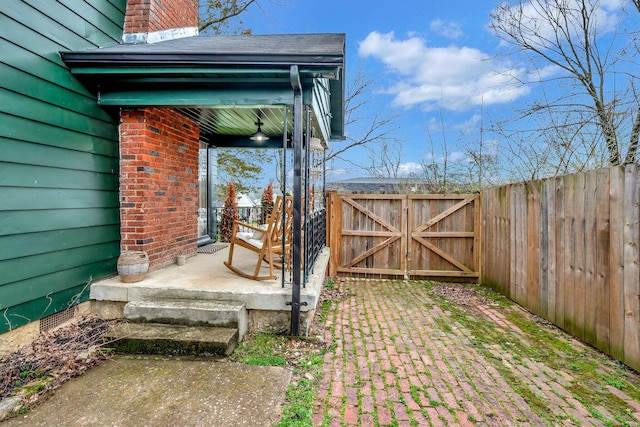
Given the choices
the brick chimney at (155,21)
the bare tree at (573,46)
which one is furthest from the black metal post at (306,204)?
the bare tree at (573,46)

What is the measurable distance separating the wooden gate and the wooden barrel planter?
11.1 ft

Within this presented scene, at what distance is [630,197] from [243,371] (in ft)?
11.5

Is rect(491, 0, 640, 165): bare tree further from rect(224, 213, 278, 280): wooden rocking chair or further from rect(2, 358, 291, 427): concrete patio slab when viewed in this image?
rect(2, 358, 291, 427): concrete patio slab

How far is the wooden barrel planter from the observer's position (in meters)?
3.35

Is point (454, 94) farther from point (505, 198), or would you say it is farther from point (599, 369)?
point (599, 369)

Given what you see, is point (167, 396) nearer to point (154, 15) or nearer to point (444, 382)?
point (444, 382)

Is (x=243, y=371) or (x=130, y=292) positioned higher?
(x=130, y=292)

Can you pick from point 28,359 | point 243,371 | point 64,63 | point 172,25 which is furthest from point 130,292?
point 172,25

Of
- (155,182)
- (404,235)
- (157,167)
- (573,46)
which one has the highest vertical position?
(573,46)

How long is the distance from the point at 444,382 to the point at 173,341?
7.28ft

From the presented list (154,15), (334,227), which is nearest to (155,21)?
(154,15)

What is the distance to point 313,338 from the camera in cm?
320

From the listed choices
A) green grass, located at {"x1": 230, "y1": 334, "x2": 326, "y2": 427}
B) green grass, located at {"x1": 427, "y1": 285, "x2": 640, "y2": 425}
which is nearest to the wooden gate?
green grass, located at {"x1": 427, "y1": 285, "x2": 640, "y2": 425}

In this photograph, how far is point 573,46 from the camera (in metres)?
6.31
